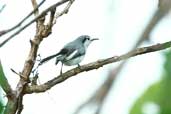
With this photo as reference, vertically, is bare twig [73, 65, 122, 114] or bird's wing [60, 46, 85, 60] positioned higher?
bare twig [73, 65, 122, 114]

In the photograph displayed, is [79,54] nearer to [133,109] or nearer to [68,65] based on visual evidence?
[68,65]

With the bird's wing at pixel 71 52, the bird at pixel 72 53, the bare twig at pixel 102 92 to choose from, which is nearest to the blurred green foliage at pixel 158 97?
the bare twig at pixel 102 92

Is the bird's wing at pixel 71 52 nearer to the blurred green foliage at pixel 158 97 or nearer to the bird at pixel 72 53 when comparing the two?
the bird at pixel 72 53

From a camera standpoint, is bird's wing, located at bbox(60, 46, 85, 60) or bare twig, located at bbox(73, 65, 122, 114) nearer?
bare twig, located at bbox(73, 65, 122, 114)

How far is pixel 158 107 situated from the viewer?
2.20ft

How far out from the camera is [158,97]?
645mm

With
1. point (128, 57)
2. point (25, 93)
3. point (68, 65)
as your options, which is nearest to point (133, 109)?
point (128, 57)

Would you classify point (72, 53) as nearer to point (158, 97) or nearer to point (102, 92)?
point (158, 97)

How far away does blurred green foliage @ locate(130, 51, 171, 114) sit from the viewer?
606 millimetres

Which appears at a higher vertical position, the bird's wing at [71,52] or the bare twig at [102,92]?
the bare twig at [102,92]

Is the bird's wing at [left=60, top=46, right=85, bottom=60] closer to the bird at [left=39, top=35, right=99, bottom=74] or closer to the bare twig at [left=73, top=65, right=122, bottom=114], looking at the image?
the bird at [left=39, top=35, right=99, bottom=74]

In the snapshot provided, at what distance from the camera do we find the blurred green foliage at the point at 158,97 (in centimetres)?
61

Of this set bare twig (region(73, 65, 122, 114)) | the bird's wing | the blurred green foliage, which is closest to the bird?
the bird's wing

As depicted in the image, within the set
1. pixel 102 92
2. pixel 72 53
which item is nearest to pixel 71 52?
pixel 72 53
